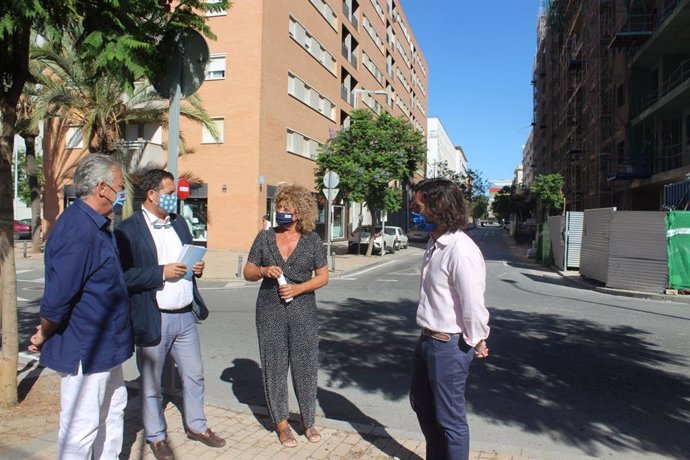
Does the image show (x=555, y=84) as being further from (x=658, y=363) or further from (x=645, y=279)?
(x=658, y=363)

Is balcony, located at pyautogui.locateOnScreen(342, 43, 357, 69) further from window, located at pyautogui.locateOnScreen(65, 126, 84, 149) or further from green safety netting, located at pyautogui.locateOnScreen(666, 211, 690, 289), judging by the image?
green safety netting, located at pyautogui.locateOnScreen(666, 211, 690, 289)

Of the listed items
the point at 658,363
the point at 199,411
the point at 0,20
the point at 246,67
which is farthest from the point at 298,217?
the point at 246,67

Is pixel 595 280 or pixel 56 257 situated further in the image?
pixel 595 280

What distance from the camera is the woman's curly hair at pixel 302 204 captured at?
3.87 m

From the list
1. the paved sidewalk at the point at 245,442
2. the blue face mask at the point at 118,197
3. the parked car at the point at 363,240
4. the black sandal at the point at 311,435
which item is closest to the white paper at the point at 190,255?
the blue face mask at the point at 118,197

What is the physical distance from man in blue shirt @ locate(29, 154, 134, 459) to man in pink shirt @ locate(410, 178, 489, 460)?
1.71 meters

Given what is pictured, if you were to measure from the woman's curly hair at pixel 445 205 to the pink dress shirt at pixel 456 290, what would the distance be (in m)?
0.07

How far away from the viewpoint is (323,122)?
111ft

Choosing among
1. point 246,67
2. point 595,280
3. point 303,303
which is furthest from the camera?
point 246,67

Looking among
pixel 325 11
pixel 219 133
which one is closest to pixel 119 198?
pixel 219 133

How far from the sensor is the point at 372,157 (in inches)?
936

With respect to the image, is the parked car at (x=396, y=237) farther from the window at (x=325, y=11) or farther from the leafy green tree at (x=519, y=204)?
the leafy green tree at (x=519, y=204)

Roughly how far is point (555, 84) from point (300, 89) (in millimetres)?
38860

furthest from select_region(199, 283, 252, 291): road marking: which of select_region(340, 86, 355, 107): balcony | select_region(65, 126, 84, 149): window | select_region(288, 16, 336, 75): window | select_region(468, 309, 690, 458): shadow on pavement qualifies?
select_region(340, 86, 355, 107): balcony
